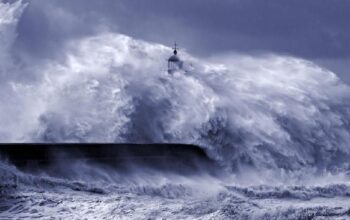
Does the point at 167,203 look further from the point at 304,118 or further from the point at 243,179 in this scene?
the point at 304,118

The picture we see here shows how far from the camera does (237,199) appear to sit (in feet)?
57.7

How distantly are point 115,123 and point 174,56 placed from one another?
9427 millimetres

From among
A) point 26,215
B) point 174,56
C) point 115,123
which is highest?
point 174,56

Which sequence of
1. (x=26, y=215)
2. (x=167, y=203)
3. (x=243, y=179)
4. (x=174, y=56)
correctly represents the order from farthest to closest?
(x=174, y=56) → (x=243, y=179) → (x=167, y=203) → (x=26, y=215)

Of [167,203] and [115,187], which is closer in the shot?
[167,203]

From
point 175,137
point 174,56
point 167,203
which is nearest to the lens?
point 167,203

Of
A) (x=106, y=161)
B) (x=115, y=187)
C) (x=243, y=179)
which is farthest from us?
(x=243, y=179)

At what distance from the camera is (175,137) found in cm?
3114

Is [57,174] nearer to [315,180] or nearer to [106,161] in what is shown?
[106,161]

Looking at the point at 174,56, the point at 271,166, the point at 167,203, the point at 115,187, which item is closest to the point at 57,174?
the point at 115,187

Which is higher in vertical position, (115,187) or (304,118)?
(304,118)

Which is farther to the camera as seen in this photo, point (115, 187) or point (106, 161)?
point (106, 161)

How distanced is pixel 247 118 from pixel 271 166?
12.9 feet

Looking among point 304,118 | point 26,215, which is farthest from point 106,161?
point 304,118
